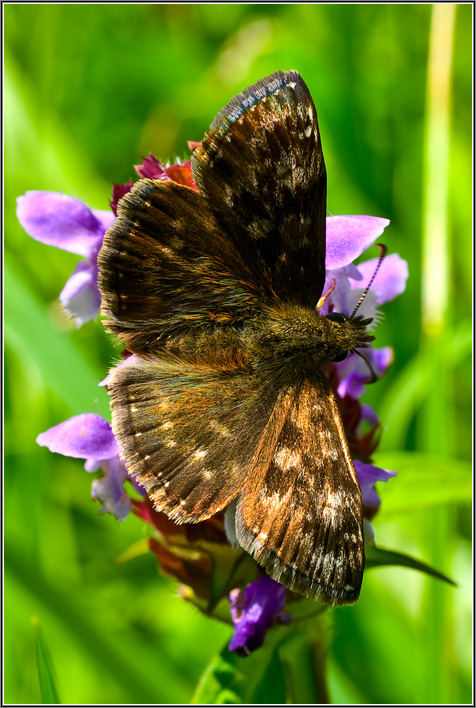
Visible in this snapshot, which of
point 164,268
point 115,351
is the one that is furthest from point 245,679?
point 115,351

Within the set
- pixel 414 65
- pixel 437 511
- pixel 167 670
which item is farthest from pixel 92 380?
pixel 414 65

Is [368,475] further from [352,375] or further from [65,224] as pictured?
[65,224]

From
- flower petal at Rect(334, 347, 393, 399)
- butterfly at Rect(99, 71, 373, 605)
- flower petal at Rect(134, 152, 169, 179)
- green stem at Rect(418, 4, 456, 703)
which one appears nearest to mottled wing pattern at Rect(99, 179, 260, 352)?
butterfly at Rect(99, 71, 373, 605)

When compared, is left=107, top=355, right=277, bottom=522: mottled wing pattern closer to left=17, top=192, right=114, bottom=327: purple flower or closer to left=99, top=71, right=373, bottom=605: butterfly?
left=99, top=71, right=373, bottom=605: butterfly

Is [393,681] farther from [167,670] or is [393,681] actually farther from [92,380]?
[92,380]

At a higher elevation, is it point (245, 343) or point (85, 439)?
point (245, 343)

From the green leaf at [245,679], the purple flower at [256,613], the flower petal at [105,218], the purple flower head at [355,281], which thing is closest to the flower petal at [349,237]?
the purple flower head at [355,281]
